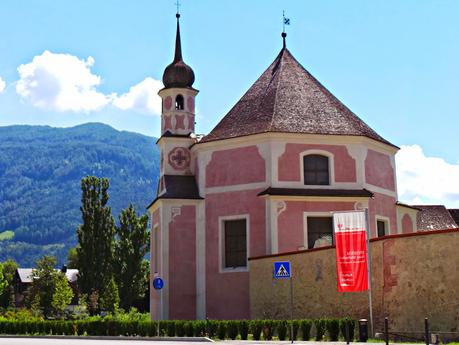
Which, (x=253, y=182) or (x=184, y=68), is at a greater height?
(x=184, y=68)

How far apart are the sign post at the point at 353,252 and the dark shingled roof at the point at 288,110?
10905 millimetres

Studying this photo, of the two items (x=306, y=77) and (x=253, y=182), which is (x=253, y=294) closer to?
(x=253, y=182)

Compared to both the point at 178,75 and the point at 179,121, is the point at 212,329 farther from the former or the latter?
the point at 178,75

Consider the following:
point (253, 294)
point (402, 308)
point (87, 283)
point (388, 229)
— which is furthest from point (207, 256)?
point (87, 283)

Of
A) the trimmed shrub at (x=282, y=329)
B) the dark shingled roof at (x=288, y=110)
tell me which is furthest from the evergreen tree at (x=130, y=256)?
the trimmed shrub at (x=282, y=329)

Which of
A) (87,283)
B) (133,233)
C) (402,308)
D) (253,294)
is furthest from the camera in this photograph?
(133,233)

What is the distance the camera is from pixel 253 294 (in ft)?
107

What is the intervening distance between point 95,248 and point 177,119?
34.1 m

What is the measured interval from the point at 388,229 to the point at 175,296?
11.8m

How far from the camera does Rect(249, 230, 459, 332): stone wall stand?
2288 cm

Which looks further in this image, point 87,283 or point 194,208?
point 87,283

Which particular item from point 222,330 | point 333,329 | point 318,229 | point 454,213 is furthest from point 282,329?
point 454,213

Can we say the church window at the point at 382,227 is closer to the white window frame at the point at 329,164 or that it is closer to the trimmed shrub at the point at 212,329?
the white window frame at the point at 329,164

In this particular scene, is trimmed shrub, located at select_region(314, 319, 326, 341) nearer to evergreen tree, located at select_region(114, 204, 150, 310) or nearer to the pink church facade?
the pink church facade
